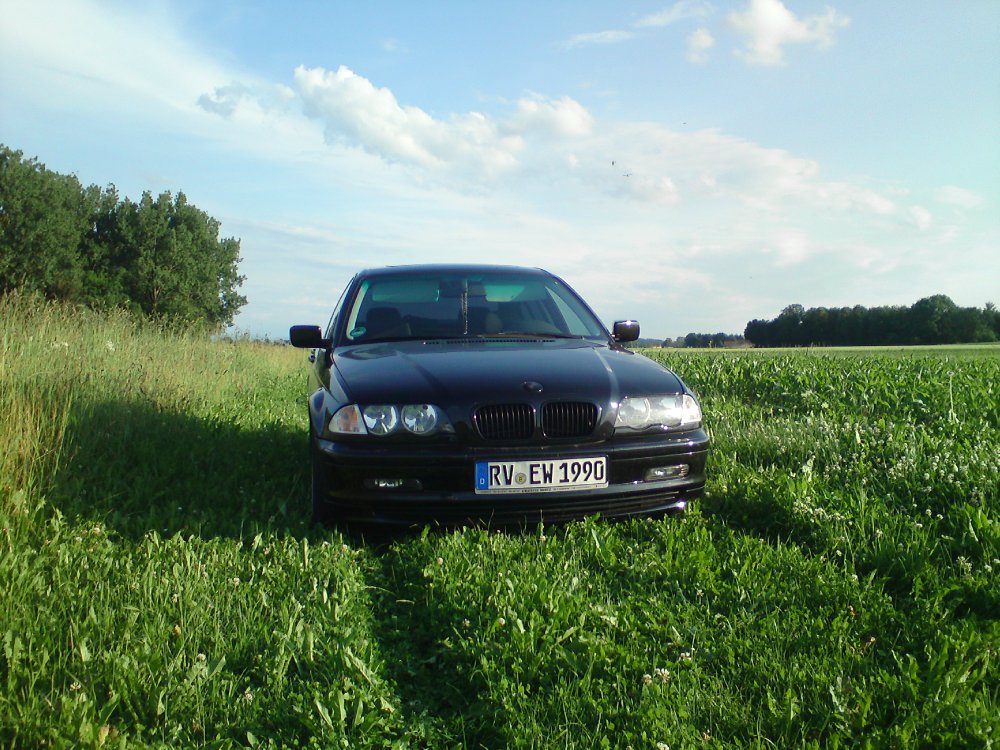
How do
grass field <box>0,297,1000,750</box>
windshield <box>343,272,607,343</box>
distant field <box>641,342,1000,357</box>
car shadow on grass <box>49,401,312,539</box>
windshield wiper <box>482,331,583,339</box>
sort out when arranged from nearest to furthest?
grass field <box>0,297,1000,750</box>, car shadow on grass <box>49,401,312,539</box>, windshield wiper <box>482,331,583,339</box>, windshield <box>343,272,607,343</box>, distant field <box>641,342,1000,357</box>

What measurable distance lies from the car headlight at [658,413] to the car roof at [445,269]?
2.00 m

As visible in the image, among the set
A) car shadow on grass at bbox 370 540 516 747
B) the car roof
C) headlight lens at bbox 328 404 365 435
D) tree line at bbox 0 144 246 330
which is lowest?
car shadow on grass at bbox 370 540 516 747

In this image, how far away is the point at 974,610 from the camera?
329 cm

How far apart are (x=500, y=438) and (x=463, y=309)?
1.68 m

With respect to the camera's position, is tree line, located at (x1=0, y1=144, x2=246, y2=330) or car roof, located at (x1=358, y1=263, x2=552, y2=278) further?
tree line, located at (x1=0, y1=144, x2=246, y2=330)

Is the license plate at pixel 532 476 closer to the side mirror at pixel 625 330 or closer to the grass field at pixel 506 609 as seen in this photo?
the grass field at pixel 506 609

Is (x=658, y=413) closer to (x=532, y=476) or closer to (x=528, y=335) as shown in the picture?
(x=532, y=476)

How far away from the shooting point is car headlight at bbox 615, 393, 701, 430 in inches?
163

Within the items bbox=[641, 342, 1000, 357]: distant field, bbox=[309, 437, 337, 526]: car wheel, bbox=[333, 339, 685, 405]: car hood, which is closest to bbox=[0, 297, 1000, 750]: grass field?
bbox=[309, 437, 337, 526]: car wheel

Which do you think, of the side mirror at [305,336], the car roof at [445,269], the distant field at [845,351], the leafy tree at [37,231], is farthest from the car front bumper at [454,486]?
the leafy tree at [37,231]

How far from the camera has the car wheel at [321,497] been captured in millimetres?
4054

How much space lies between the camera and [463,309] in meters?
5.45

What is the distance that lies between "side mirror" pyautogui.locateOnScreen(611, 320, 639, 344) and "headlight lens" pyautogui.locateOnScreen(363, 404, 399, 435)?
2.08 metres

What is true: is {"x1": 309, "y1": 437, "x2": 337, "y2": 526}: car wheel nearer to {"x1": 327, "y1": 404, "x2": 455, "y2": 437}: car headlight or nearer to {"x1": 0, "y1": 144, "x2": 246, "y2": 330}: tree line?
{"x1": 327, "y1": 404, "x2": 455, "y2": 437}: car headlight
